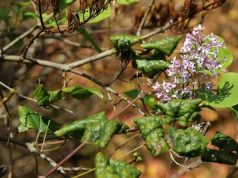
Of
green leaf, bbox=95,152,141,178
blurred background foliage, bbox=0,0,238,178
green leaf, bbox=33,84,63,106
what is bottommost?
blurred background foliage, bbox=0,0,238,178

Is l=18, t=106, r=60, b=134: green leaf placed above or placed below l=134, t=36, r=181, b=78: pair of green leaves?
below

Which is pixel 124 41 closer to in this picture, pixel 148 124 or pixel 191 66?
pixel 191 66

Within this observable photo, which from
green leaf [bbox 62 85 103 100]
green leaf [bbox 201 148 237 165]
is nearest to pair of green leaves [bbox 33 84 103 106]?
green leaf [bbox 62 85 103 100]

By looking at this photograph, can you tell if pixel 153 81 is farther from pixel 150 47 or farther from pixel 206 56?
pixel 206 56

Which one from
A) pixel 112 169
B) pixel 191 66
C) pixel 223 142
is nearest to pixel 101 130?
pixel 112 169

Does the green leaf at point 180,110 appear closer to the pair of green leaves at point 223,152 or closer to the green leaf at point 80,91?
the pair of green leaves at point 223,152

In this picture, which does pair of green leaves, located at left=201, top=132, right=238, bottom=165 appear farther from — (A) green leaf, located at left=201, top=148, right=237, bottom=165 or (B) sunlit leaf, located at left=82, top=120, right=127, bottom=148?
(B) sunlit leaf, located at left=82, top=120, right=127, bottom=148

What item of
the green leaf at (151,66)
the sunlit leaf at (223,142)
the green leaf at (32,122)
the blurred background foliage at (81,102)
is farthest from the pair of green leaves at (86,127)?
the blurred background foliage at (81,102)
